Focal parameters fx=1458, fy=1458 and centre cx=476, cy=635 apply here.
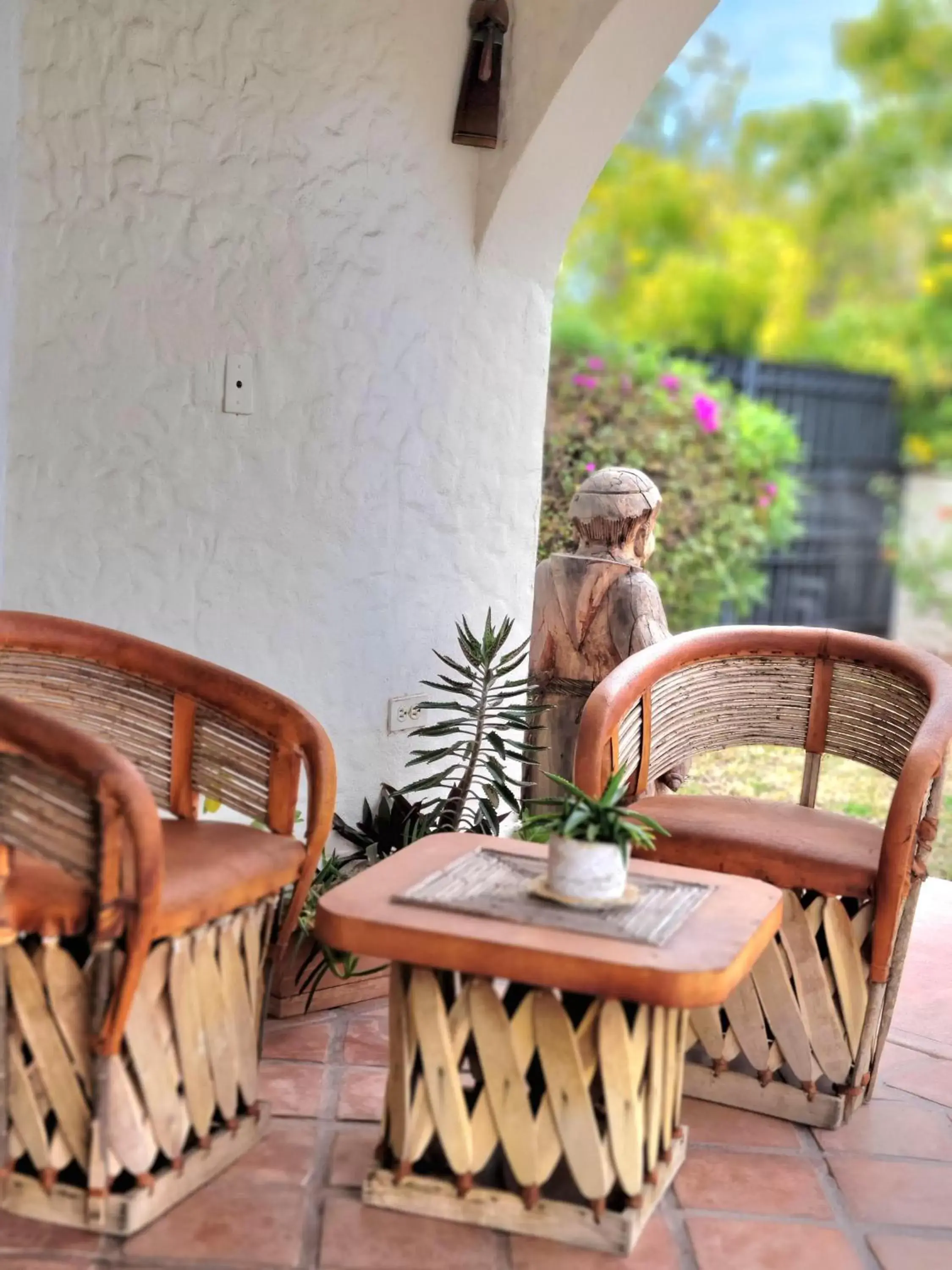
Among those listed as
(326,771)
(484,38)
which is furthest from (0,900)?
(484,38)

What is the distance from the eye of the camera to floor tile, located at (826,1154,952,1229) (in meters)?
2.38

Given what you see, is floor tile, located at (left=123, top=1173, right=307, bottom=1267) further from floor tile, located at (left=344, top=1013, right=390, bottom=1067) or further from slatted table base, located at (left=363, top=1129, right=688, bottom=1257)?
floor tile, located at (left=344, top=1013, right=390, bottom=1067)

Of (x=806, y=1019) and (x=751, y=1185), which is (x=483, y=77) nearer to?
(x=806, y=1019)

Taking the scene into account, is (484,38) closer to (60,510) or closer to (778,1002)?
(60,510)

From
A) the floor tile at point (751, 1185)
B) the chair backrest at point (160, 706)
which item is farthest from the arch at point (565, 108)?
the floor tile at point (751, 1185)

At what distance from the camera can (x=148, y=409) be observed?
3.04m

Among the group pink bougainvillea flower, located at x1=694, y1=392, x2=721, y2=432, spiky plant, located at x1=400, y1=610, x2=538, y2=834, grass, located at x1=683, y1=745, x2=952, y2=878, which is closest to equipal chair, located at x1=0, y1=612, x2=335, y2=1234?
spiky plant, located at x1=400, y1=610, x2=538, y2=834

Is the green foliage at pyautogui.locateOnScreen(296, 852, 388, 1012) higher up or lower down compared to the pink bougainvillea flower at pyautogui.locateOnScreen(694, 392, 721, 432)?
lower down

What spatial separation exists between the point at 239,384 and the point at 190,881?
136cm

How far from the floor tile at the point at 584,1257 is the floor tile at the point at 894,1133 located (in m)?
0.52

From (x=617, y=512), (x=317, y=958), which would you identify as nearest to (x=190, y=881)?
(x=317, y=958)

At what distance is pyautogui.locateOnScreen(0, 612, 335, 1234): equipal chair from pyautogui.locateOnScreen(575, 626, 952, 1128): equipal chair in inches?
25.1

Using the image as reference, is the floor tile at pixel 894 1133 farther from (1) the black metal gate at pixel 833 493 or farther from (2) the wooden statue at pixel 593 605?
(1) the black metal gate at pixel 833 493

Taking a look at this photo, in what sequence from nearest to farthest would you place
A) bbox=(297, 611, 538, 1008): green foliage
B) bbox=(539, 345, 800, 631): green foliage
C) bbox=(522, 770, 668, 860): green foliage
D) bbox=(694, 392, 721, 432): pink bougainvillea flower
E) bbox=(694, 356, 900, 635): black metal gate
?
bbox=(522, 770, 668, 860): green foliage
bbox=(297, 611, 538, 1008): green foliage
bbox=(539, 345, 800, 631): green foliage
bbox=(694, 392, 721, 432): pink bougainvillea flower
bbox=(694, 356, 900, 635): black metal gate
